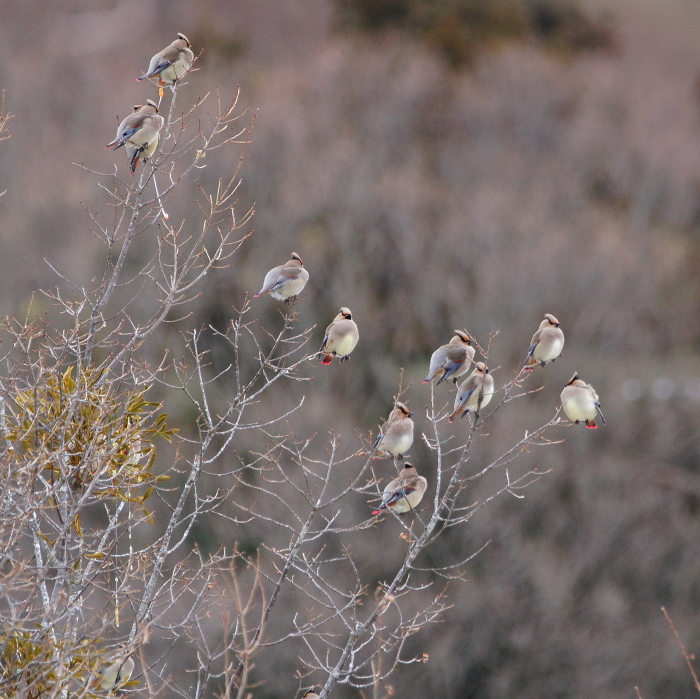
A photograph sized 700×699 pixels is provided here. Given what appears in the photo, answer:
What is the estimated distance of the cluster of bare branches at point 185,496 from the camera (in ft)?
20.2

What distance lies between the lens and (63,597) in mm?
5789

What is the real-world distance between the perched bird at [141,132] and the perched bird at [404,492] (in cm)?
310

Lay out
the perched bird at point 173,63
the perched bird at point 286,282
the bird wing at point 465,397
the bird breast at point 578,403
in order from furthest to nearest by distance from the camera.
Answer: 1. the perched bird at point 286,282
2. the bird breast at point 578,403
3. the bird wing at point 465,397
4. the perched bird at point 173,63

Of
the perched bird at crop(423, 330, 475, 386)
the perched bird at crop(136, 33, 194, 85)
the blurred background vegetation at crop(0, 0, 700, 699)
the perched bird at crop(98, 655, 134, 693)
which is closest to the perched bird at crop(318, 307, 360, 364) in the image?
the perched bird at crop(423, 330, 475, 386)

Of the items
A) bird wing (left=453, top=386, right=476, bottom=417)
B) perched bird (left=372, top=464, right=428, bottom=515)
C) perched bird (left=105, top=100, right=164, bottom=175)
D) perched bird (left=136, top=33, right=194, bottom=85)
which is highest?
perched bird (left=136, top=33, right=194, bottom=85)

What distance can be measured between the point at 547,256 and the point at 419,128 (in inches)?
564

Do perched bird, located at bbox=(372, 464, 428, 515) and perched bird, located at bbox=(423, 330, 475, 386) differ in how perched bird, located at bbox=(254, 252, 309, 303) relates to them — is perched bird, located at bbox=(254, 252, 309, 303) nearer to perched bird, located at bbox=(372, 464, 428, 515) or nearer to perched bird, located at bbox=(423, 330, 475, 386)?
perched bird, located at bbox=(423, 330, 475, 386)

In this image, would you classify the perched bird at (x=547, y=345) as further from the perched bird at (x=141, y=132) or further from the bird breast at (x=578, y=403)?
the perched bird at (x=141, y=132)

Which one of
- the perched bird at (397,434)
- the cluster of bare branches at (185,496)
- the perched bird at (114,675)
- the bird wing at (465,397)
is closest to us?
the cluster of bare branches at (185,496)

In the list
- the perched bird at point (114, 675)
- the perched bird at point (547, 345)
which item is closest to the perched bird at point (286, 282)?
the perched bird at point (547, 345)

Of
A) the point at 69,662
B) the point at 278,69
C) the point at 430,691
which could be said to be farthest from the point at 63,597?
the point at 278,69

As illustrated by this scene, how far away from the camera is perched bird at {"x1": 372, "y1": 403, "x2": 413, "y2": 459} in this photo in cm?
772

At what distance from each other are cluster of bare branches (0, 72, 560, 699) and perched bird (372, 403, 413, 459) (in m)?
0.26

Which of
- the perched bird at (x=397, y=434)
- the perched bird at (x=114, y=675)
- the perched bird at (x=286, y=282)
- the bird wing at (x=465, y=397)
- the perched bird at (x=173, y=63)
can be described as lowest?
the perched bird at (x=114, y=675)
